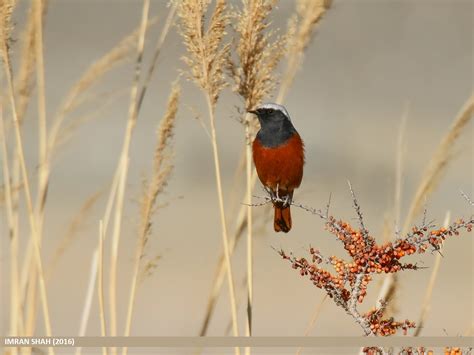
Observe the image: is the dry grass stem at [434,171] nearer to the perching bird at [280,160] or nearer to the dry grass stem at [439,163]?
the dry grass stem at [439,163]

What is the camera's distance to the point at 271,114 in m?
2.95

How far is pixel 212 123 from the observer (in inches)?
93.8

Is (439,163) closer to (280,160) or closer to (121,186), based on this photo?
(280,160)

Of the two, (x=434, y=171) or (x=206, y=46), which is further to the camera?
(x=434, y=171)

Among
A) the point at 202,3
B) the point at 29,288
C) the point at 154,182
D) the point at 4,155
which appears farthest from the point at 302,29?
the point at 29,288

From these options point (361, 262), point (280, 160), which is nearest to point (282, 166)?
point (280, 160)

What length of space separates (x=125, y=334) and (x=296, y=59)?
120cm

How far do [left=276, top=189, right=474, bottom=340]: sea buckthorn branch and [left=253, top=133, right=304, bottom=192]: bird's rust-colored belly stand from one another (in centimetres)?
133

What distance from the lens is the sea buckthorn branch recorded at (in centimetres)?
177

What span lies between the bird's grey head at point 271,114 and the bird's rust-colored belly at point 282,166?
149mm

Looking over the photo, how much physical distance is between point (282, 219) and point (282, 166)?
0.24 m

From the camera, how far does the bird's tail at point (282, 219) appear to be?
3.06m

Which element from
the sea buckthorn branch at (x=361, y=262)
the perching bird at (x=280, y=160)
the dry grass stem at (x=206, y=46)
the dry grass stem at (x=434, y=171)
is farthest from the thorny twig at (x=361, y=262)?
the perching bird at (x=280, y=160)

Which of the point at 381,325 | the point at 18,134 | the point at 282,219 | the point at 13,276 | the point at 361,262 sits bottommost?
the point at 381,325
